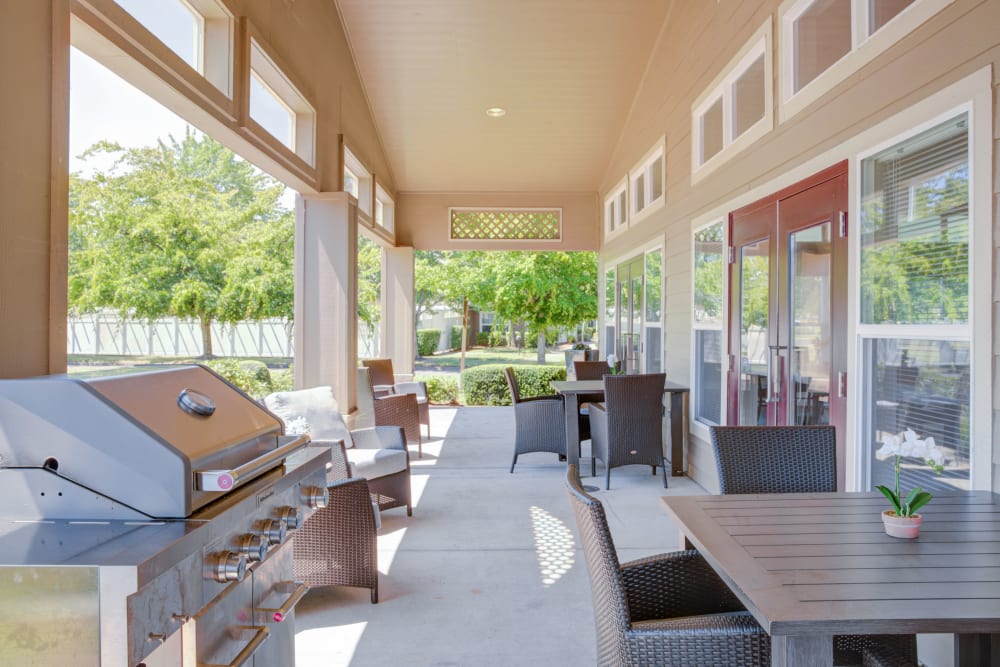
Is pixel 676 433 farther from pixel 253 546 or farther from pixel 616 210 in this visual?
pixel 253 546

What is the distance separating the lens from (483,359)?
1859cm

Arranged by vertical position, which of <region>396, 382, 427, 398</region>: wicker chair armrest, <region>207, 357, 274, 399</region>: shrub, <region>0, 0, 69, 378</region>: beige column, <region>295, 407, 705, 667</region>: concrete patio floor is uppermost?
<region>0, 0, 69, 378</region>: beige column

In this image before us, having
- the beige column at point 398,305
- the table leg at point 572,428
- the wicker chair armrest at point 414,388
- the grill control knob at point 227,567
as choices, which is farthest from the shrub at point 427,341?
the grill control knob at point 227,567

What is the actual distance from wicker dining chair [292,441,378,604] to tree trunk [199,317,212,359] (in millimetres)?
2349

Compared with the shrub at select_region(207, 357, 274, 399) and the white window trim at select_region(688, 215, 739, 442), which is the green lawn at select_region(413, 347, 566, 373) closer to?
the shrub at select_region(207, 357, 274, 399)

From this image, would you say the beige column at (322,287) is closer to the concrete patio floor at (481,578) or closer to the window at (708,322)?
the concrete patio floor at (481,578)

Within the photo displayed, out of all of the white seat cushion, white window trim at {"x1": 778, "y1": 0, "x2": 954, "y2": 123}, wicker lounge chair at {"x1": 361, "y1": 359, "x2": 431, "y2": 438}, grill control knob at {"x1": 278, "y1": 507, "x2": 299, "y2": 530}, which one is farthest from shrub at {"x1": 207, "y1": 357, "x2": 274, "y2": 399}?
white window trim at {"x1": 778, "y1": 0, "x2": 954, "y2": 123}

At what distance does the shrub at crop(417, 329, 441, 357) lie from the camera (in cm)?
1966

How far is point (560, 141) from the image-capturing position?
7.79 metres

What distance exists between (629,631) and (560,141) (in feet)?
22.9

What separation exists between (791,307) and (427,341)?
16801 mm

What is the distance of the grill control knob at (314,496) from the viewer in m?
1.77

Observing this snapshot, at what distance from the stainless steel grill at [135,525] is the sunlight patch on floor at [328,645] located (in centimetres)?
81

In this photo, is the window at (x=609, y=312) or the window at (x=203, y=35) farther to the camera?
the window at (x=609, y=312)
